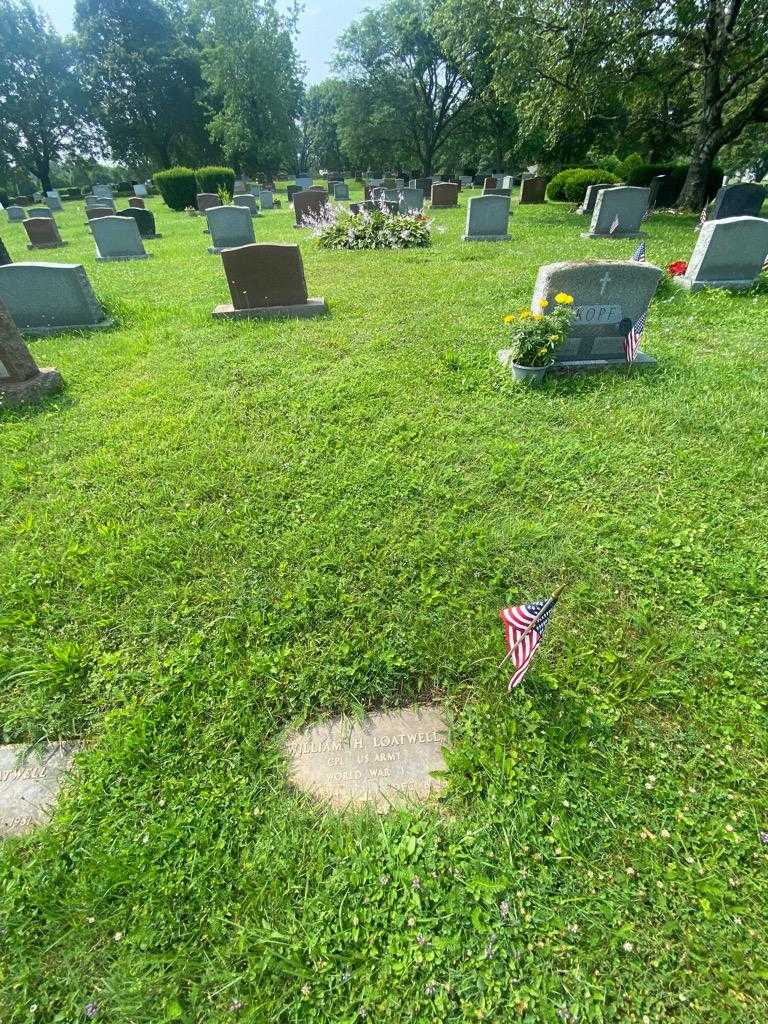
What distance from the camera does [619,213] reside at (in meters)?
11.2

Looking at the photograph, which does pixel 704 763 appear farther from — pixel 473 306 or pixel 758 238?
pixel 758 238

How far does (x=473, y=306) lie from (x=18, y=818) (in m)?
7.01

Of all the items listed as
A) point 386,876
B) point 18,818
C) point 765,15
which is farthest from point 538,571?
point 765,15

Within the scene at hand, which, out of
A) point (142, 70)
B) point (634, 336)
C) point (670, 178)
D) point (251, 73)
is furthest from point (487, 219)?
point (142, 70)

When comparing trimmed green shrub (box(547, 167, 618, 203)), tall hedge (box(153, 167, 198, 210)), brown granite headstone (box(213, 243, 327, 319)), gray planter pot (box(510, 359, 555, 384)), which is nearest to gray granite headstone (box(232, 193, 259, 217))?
tall hedge (box(153, 167, 198, 210))

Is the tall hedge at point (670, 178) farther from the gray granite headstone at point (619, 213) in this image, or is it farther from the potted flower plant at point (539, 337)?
the potted flower plant at point (539, 337)

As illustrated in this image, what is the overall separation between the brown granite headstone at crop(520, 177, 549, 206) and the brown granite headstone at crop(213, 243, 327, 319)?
56.1 feet

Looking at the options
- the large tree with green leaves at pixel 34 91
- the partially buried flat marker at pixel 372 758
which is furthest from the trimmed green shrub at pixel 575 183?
the large tree with green leaves at pixel 34 91

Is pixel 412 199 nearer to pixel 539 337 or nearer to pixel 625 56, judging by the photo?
pixel 625 56

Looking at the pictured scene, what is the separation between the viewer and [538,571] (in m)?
2.63

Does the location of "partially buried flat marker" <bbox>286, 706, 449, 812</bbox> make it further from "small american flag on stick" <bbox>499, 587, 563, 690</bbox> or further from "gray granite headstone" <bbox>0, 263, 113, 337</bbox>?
"gray granite headstone" <bbox>0, 263, 113, 337</bbox>

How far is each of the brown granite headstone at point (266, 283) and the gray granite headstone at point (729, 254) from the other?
18.4 ft

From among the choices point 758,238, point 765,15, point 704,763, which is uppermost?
point 765,15

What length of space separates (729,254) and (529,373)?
4.77 metres
